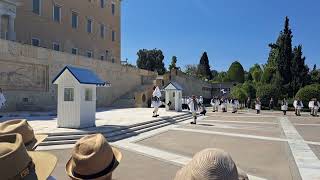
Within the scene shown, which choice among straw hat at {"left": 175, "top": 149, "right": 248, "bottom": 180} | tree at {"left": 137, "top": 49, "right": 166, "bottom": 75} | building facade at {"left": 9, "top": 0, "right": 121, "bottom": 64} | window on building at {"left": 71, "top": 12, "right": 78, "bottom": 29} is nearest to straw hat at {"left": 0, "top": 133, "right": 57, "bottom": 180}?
straw hat at {"left": 175, "top": 149, "right": 248, "bottom": 180}

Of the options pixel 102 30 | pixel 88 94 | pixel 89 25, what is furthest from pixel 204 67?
pixel 88 94

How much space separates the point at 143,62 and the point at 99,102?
59624 mm

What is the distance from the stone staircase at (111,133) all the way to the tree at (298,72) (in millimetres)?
35005

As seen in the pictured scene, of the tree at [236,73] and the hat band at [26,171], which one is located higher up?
the tree at [236,73]

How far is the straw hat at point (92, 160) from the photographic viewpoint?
3.08 meters

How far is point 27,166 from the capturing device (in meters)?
2.42

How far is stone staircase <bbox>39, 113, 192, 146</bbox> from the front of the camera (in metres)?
14.8

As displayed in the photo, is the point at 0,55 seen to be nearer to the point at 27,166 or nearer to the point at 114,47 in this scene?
the point at 27,166

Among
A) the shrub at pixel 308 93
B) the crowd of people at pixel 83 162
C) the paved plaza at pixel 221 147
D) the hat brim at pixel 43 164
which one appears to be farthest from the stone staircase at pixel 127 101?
the hat brim at pixel 43 164

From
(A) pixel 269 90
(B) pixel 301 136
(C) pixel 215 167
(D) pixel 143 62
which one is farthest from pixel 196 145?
(D) pixel 143 62

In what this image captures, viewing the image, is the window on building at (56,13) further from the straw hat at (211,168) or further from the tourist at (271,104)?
the straw hat at (211,168)

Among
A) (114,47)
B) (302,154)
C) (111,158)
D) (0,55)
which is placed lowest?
(302,154)

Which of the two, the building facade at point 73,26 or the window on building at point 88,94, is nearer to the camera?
the window on building at point 88,94

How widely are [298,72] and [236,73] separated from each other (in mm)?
26608
